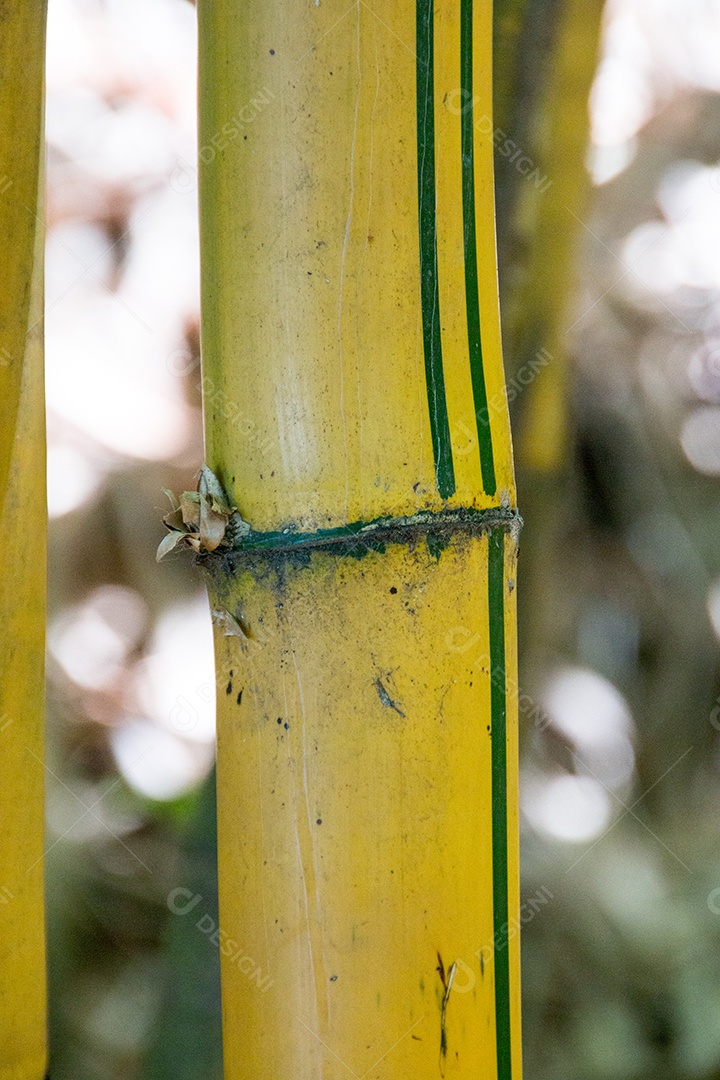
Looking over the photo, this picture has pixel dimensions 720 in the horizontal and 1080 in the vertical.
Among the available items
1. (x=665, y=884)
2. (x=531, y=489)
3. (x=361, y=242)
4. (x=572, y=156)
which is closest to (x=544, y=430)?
(x=531, y=489)

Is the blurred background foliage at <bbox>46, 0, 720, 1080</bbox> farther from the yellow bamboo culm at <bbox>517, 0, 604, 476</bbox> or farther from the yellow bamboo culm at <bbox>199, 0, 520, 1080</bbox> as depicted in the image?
the yellow bamboo culm at <bbox>199, 0, 520, 1080</bbox>

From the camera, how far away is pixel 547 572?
3.26 ft

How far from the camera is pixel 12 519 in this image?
51 cm

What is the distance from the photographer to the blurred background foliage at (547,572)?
0.99 m

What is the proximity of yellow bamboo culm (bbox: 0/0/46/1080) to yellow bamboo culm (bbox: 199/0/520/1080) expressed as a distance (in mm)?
129

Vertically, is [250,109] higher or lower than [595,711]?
higher

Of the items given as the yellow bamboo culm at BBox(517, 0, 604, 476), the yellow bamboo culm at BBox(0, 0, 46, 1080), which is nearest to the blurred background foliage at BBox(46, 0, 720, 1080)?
the yellow bamboo culm at BBox(517, 0, 604, 476)

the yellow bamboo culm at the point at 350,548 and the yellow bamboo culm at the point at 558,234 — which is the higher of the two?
the yellow bamboo culm at the point at 558,234

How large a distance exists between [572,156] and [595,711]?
565mm

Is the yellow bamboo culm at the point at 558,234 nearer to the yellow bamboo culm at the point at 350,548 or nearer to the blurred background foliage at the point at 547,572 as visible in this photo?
the blurred background foliage at the point at 547,572

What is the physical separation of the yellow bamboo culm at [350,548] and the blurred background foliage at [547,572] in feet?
1.80

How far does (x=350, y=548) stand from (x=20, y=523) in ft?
0.66

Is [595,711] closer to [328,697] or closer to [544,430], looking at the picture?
[544,430]

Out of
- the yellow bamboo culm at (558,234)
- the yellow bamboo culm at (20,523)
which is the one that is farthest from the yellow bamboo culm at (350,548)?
the yellow bamboo culm at (558,234)
